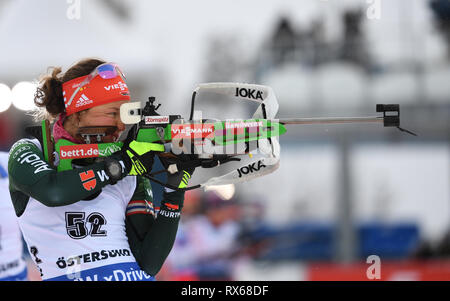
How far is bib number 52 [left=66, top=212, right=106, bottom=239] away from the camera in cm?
267

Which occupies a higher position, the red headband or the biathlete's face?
the red headband

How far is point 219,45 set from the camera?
13711 mm

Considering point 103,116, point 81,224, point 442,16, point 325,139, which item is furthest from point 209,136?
point 442,16

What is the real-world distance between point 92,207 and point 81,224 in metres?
0.08

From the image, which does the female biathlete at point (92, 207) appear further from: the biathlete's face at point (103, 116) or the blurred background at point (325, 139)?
the blurred background at point (325, 139)

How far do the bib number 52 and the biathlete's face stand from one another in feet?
0.98

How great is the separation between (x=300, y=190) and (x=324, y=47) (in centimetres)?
233

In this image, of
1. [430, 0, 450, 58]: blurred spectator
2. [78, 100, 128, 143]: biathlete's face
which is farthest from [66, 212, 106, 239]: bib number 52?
[430, 0, 450, 58]: blurred spectator

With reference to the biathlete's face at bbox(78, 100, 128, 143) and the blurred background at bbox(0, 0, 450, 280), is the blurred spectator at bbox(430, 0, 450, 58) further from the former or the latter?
the biathlete's face at bbox(78, 100, 128, 143)

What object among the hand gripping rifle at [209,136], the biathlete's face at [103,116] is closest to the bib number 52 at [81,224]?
the hand gripping rifle at [209,136]

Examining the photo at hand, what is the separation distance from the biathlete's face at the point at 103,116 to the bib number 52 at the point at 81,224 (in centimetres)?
30

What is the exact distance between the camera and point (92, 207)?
2.68 metres

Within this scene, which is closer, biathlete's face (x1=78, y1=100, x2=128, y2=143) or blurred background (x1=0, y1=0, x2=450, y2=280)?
biathlete's face (x1=78, y1=100, x2=128, y2=143)

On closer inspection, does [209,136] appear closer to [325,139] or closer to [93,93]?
[93,93]
